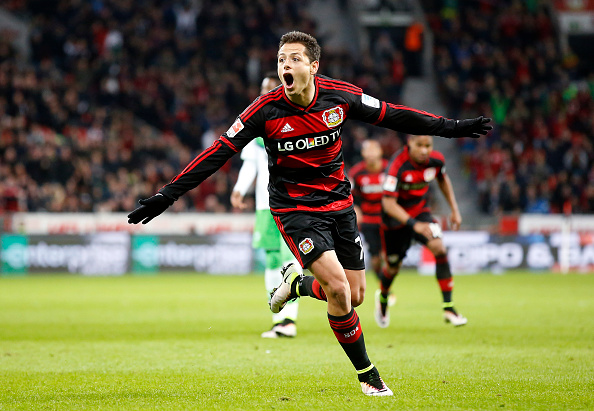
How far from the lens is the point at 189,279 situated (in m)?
19.9

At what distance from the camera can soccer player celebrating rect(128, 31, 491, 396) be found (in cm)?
572

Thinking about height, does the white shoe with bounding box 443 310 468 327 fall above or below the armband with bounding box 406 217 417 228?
Result: below

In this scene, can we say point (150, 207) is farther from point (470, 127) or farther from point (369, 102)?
point (470, 127)

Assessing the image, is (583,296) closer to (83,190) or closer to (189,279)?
(189,279)

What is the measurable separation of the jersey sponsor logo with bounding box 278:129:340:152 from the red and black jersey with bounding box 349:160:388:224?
864cm

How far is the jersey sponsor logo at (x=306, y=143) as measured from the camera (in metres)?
5.84

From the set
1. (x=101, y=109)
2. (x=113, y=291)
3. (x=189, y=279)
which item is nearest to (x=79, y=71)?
(x=101, y=109)

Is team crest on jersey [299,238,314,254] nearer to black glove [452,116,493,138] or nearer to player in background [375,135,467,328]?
black glove [452,116,493,138]

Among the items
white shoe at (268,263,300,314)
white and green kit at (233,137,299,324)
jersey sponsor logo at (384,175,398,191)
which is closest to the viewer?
white shoe at (268,263,300,314)

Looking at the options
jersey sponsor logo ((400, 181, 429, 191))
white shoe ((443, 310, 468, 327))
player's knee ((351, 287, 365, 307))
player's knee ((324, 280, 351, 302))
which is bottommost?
white shoe ((443, 310, 468, 327))

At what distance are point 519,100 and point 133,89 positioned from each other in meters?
12.7

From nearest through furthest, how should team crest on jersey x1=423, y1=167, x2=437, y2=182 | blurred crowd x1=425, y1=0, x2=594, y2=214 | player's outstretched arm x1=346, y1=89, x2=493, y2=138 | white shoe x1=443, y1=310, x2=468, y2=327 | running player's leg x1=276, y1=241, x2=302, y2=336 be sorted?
player's outstretched arm x1=346, y1=89, x2=493, y2=138 < running player's leg x1=276, y1=241, x2=302, y2=336 < white shoe x1=443, y1=310, x2=468, y2=327 < team crest on jersey x1=423, y1=167, x2=437, y2=182 < blurred crowd x1=425, y1=0, x2=594, y2=214

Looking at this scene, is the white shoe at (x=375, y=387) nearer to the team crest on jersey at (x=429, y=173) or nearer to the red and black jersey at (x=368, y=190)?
the team crest on jersey at (x=429, y=173)

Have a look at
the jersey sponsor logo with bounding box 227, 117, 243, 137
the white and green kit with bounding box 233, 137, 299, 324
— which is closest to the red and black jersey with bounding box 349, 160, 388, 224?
the white and green kit with bounding box 233, 137, 299, 324
